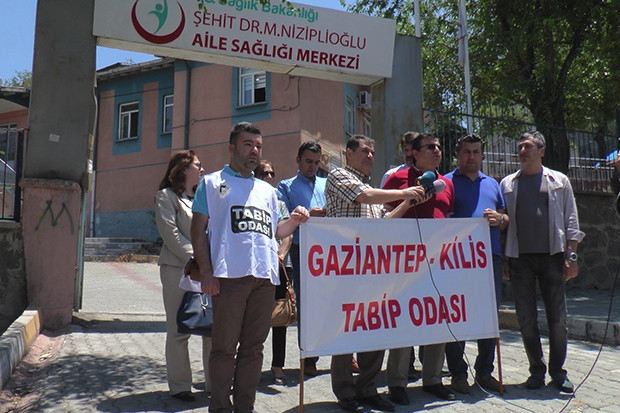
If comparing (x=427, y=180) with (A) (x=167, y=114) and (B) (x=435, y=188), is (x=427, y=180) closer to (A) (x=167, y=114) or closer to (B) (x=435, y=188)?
(B) (x=435, y=188)

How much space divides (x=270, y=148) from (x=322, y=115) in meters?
2.43

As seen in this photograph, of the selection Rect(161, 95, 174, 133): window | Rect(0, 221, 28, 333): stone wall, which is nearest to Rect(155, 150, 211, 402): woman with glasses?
Rect(0, 221, 28, 333): stone wall

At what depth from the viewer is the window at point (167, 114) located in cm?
2370

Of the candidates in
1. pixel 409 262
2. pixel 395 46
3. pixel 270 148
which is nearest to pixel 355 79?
pixel 395 46

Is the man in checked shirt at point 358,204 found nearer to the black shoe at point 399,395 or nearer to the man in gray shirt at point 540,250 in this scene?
the black shoe at point 399,395

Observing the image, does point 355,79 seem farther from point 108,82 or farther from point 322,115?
point 108,82

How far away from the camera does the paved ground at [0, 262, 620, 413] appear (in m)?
4.43

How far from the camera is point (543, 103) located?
42.0 feet

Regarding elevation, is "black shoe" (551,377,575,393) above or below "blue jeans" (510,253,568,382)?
below

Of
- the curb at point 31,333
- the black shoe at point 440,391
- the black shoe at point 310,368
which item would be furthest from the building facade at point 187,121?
the black shoe at point 440,391

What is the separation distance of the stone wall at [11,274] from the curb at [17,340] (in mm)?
349

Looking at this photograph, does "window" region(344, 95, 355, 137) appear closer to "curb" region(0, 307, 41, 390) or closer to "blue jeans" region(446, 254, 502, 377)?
"curb" region(0, 307, 41, 390)

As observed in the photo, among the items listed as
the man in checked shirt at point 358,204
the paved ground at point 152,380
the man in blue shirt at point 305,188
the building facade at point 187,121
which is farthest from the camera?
the building facade at point 187,121

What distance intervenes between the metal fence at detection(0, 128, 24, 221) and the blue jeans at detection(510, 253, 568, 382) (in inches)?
233
